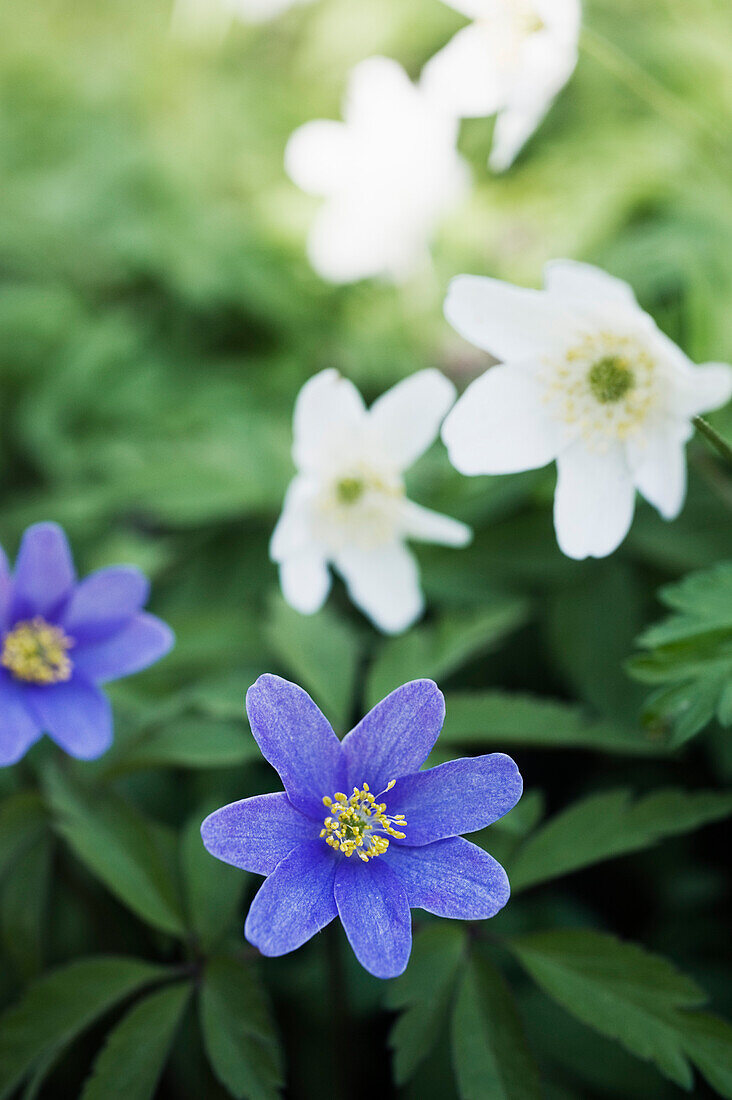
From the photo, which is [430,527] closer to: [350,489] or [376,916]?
[350,489]

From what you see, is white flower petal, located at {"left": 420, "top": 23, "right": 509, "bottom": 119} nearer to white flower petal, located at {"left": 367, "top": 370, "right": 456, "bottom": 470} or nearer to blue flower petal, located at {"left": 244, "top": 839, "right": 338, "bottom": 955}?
white flower petal, located at {"left": 367, "top": 370, "right": 456, "bottom": 470}

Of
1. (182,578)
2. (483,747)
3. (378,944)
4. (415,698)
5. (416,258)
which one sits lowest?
(182,578)

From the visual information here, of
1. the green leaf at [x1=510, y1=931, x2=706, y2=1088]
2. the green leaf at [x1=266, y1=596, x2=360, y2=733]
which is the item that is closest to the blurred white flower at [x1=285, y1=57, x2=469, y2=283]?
the green leaf at [x1=266, y1=596, x2=360, y2=733]

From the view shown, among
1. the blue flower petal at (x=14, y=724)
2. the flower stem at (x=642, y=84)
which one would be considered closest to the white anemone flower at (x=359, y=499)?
the blue flower petal at (x=14, y=724)

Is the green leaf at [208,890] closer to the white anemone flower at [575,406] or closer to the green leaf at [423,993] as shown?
the green leaf at [423,993]

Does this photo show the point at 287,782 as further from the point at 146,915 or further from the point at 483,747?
the point at 483,747

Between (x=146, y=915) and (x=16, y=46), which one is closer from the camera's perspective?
(x=146, y=915)

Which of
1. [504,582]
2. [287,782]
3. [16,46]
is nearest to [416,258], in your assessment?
[504,582]
